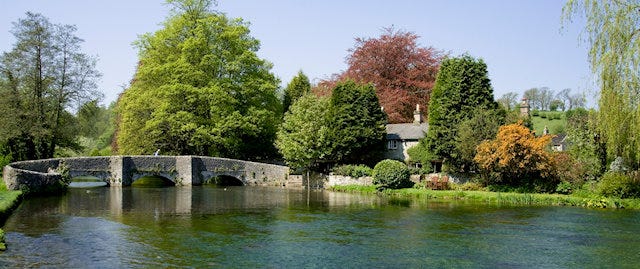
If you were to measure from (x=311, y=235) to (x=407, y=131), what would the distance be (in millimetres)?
29132

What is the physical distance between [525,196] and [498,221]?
8.95m

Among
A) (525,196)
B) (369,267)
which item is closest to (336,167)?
(525,196)

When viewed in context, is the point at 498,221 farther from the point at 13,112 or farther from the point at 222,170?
the point at 13,112

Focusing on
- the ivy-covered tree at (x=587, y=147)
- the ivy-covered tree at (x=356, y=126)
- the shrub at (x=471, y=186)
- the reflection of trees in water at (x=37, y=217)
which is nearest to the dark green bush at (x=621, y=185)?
the ivy-covered tree at (x=587, y=147)

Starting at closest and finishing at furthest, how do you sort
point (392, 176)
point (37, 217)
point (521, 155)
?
point (37, 217)
point (521, 155)
point (392, 176)

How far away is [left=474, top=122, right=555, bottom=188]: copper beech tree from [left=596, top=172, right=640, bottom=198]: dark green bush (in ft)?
15.3

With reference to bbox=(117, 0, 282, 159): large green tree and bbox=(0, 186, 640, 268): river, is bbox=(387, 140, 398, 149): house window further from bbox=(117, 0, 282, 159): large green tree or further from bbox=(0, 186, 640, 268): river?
bbox=(0, 186, 640, 268): river

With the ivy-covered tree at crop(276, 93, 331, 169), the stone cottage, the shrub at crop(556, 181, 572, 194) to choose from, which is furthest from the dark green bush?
the ivy-covered tree at crop(276, 93, 331, 169)

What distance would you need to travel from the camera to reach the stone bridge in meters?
46.0

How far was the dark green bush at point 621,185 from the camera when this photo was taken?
33844 millimetres

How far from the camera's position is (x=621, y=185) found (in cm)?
3384

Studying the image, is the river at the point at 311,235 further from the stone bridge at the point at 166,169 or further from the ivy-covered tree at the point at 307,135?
the ivy-covered tree at the point at 307,135

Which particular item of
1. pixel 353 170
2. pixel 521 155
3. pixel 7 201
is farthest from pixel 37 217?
pixel 521 155

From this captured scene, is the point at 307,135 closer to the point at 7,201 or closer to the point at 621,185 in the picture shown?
the point at 621,185
